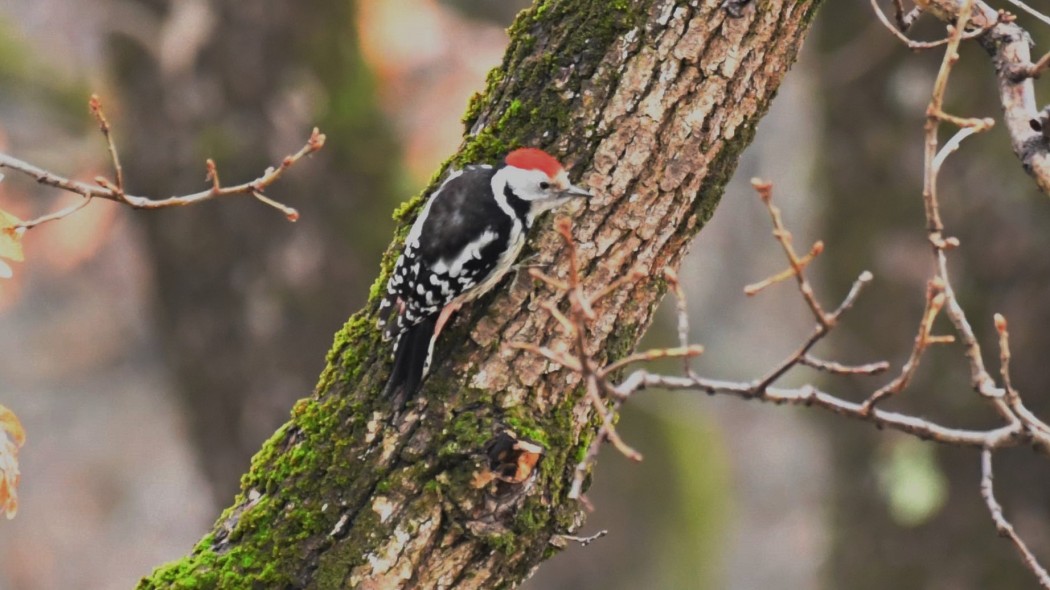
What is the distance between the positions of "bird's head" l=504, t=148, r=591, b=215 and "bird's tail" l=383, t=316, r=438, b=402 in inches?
16.2

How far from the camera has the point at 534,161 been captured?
9.98 feet

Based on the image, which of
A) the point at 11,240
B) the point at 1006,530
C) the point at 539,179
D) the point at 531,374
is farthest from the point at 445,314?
the point at 1006,530

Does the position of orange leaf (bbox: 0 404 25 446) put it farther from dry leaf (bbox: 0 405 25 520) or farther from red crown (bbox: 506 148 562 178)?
red crown (bbox: 506 148 562 178)

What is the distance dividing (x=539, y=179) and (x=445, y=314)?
17.3 inches

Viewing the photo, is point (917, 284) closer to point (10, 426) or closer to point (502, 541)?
point (502, 541)

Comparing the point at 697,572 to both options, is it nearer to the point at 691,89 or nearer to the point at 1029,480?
the point at 1029,480

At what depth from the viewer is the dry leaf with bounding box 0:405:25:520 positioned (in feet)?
9.48

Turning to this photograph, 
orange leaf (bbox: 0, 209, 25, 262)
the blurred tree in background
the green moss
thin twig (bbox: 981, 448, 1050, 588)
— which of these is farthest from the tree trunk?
thin twig (bbox: 981, 448, 1050, 588)

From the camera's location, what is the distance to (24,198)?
985 cm

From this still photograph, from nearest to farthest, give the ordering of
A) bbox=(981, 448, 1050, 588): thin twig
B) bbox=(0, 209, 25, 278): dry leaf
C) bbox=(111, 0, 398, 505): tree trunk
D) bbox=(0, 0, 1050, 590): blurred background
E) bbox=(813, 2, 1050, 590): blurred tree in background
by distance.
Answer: bbox=(981, 448, 1050, 588): thin twig, bbox=(0, 209, 25, 278): dry leaf, bbox=(813, 2, 1050, 590): blurred tree in background, bbox=(0, 0, 1050, 590): blurred background, bbox=(111, 0, 398, 505): tree trunk

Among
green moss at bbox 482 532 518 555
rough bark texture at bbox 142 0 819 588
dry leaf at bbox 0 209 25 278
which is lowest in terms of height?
green moss at bbox 482 532 518 555

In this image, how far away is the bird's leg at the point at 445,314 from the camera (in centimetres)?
311

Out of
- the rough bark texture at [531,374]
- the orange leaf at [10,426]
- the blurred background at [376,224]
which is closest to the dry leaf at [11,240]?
the orange leaf at [10,426]

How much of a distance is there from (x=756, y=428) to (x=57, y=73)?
1107cm
